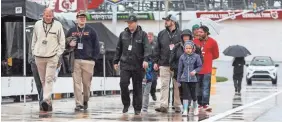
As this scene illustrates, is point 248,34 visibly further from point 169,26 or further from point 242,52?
point 169,26

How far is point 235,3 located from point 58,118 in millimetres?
49542

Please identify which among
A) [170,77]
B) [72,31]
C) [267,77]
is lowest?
[267,77]

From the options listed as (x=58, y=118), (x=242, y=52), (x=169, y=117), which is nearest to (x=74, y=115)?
(x=58, y=118)

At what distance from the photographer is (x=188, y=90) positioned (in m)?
12.5

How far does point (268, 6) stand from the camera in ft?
193

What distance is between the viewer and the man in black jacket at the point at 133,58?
11977 millimetres

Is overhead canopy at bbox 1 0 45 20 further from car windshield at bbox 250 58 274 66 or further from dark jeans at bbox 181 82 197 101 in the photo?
car windshield at bbox 250 58 274 66

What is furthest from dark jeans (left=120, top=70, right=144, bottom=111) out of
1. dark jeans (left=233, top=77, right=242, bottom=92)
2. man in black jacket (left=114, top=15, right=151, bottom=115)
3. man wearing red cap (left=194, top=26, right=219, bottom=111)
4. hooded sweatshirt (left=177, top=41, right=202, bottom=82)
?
dark jeans (left=233, top=77, right=242, bottom=92)

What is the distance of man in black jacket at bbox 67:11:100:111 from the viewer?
1267cm

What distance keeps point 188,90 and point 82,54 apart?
6.61ft

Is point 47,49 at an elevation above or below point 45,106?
above

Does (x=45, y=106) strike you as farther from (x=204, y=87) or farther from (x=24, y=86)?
(x=24, y=86)

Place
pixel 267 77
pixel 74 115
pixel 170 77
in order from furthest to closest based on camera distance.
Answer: pixel 267 77 → pixel 170 77 → pixel 74 115

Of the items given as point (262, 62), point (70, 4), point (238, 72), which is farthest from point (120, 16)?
point (238, 72)
